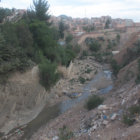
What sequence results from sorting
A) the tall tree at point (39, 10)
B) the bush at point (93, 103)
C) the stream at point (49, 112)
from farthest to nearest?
the tall tree at point (39, 10)
the bush at point (93, 103)
the stream at point (49, 112)

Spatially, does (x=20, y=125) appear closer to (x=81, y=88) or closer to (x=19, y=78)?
(x=19, y=78)

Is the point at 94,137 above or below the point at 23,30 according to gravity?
below

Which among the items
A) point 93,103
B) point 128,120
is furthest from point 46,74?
point 128,120

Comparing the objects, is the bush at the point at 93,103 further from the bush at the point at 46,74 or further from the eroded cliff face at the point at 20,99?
the eroded cliff face at the point at 20,99

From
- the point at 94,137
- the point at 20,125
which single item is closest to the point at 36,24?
the point at 20,125

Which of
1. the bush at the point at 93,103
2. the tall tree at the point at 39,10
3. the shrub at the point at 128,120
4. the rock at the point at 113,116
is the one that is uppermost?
the tall tree at the point at 39,10

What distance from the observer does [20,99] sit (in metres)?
10.5

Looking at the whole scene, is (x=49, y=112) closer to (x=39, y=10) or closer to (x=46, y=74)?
(x=46, y=74)

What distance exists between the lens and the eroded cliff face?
974 centimetres

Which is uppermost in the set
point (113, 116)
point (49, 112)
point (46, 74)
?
point (46, 74)

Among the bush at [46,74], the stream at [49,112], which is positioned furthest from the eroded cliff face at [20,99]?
the stream at [49,112]

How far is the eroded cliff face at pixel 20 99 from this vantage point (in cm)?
974

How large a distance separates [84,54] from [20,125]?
21.6 metres

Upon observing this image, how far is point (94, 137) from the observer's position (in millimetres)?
6094
